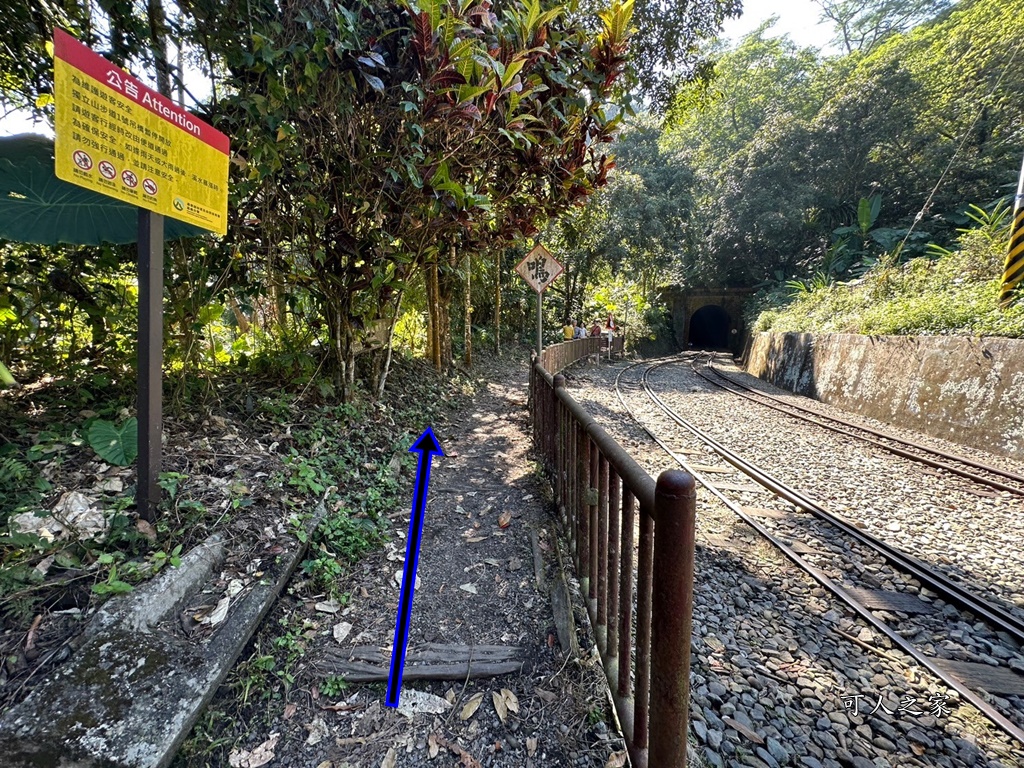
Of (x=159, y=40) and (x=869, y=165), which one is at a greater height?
(x=869, y=165)

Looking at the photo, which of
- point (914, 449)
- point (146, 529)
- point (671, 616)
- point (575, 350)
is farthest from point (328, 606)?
point (575, 350)

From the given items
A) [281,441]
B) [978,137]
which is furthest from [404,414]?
[978,137]

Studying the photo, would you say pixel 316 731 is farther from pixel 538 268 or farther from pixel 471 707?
pixel 538 268

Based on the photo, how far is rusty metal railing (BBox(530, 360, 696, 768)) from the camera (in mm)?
1107

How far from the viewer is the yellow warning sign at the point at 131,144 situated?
172 cm

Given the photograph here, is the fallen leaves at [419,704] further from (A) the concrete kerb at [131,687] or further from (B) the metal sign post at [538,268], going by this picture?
(B) the metal sign post at [538,268]

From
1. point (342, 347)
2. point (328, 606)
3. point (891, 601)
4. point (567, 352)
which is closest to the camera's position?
point (328, 606)

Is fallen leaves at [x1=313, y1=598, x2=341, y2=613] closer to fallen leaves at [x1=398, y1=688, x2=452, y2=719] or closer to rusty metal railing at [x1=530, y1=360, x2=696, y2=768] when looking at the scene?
fallen leaves at [x1=398, y1=688, x2=452, y2=719]

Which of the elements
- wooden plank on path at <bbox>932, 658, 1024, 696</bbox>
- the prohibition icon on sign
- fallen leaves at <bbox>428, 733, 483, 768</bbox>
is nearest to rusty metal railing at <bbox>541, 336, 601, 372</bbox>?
wooden plank on path at <bbox>932, 658, 1024, 696</bbox>

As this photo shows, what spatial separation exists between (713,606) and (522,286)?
15.8 metres

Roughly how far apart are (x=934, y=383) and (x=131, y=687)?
995 cm

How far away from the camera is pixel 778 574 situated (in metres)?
3.05

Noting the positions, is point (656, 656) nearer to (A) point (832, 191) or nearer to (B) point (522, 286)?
(B) point (522, 286)

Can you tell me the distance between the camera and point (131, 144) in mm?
1991
